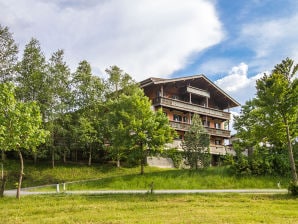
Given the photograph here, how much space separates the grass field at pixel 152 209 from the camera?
11585 millimetres

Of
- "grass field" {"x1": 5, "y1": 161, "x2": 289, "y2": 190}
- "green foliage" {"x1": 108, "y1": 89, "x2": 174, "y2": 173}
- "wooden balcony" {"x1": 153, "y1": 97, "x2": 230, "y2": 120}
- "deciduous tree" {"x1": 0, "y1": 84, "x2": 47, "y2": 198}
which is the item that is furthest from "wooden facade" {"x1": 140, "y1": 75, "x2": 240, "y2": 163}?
"deciduous tree" {"x1": 0, "y1": 84, "x2": 47, "y2": 198}

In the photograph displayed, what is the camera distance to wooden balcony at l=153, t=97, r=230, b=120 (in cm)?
3949

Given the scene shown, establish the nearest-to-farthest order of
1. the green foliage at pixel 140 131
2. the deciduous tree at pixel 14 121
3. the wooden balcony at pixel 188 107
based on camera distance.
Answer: the deciduous tree at pixel 14 121 < the green foliage at pixel 140 131 < the wooden balcony at pixel 188 107

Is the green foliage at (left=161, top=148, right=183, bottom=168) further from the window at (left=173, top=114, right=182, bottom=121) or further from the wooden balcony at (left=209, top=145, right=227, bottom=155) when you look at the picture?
the window at (left=173, top=114, right=182, bottom=121)

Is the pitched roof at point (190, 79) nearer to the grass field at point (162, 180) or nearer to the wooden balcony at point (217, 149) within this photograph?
the wooden balcony at point (217, 149)

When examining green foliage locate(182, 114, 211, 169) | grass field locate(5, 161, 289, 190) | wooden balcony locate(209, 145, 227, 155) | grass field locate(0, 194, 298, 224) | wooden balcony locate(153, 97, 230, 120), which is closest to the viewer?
grass field locate(0, 194, 298, 224)

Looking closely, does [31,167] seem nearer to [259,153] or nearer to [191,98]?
[259,153]

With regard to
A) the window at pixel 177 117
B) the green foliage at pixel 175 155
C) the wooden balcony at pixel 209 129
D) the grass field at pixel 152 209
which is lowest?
the grass field at pixel 152 209

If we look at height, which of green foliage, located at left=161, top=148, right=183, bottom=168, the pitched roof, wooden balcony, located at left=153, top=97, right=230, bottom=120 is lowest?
green foliage, located at left=161, top=148, right=183, bottom=168

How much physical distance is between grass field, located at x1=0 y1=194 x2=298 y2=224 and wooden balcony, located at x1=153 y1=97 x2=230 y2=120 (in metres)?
22.5

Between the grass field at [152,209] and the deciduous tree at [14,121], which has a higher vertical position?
the deciduous tree at [14,121]

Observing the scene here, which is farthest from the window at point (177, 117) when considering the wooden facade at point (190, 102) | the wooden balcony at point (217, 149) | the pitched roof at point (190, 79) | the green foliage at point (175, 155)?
the green foliage at point (175, 155)

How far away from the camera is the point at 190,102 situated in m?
43.0

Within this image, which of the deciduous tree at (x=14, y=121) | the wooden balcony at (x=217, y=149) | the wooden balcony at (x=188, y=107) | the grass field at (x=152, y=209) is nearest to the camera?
the grass field at (x=152, y=209)
